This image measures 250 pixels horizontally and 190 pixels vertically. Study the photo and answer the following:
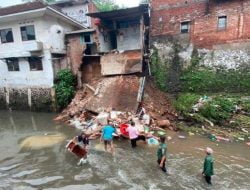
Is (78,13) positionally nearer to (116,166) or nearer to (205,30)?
(205,30)

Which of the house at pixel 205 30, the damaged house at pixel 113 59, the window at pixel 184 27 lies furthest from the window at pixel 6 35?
the window at pixel 184 27

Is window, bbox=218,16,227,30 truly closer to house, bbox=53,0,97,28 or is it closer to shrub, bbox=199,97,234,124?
shrub, bbox=199,97,234,124

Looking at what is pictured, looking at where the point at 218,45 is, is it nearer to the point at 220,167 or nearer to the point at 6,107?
the point at 220,167

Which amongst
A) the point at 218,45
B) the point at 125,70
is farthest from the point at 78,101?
the point at 218,45

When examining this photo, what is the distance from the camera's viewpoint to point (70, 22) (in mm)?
22078

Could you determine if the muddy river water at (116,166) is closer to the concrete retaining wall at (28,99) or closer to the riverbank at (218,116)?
the riverbank at (218,116)

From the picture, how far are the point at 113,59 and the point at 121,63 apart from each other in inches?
29.3

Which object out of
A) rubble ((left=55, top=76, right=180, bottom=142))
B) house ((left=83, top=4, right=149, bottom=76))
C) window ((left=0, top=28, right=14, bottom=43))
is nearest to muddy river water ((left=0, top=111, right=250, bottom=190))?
rubble ((left=55, top=76, right=180, bottom=142))

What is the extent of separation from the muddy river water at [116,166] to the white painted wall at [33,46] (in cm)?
707

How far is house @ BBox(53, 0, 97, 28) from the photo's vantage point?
2689 centimetres

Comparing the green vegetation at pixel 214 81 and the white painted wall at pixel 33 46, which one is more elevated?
the white painted wall at pixel 33 46

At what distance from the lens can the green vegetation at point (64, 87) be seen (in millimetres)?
19500

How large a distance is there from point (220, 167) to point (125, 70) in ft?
32.7

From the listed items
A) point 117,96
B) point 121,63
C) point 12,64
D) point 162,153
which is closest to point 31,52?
point 12,64
